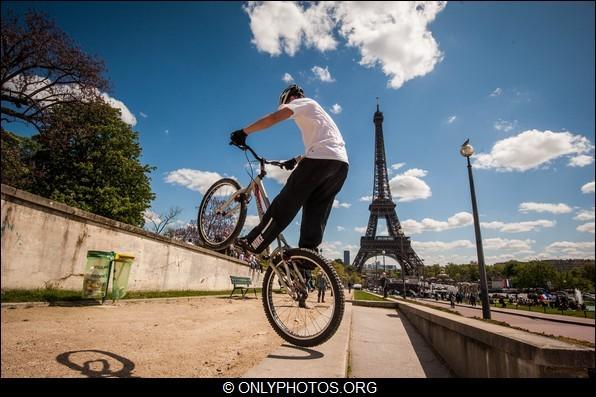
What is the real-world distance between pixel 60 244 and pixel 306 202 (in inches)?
392

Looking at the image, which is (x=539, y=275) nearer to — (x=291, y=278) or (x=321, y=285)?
(x=321, y=285)

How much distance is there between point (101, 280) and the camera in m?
9.88

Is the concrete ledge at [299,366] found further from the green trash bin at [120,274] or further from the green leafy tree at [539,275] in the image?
the green leafy tree at [539,275]

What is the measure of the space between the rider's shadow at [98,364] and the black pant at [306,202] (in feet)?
8.00

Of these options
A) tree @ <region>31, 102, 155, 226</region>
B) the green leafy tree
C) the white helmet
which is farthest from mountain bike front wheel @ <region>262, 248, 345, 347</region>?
the green leafy tree

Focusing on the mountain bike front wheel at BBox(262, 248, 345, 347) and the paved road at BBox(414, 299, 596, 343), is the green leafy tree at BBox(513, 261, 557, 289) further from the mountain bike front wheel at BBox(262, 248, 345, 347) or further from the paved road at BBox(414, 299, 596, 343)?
the mountain bike front wheel at BBox(262, 248, 345, 347)

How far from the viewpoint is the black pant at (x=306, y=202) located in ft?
10.8

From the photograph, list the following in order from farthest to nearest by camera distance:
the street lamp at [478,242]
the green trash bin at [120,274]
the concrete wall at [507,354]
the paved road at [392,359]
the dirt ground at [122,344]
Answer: the street lamp at [478,242]
the green trash bin at [120,274]
the paved road at [392,359]
the dirt ground at [122,344]
the concrete wall at [507,354]

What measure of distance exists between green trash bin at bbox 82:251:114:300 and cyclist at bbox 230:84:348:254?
8.58 meters

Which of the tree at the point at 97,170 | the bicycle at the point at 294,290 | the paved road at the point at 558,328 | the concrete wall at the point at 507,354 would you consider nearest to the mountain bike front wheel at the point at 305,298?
the bicycle at the point at 294,290

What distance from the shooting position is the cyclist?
329cm

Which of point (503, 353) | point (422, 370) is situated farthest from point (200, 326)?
point (503, 353)
